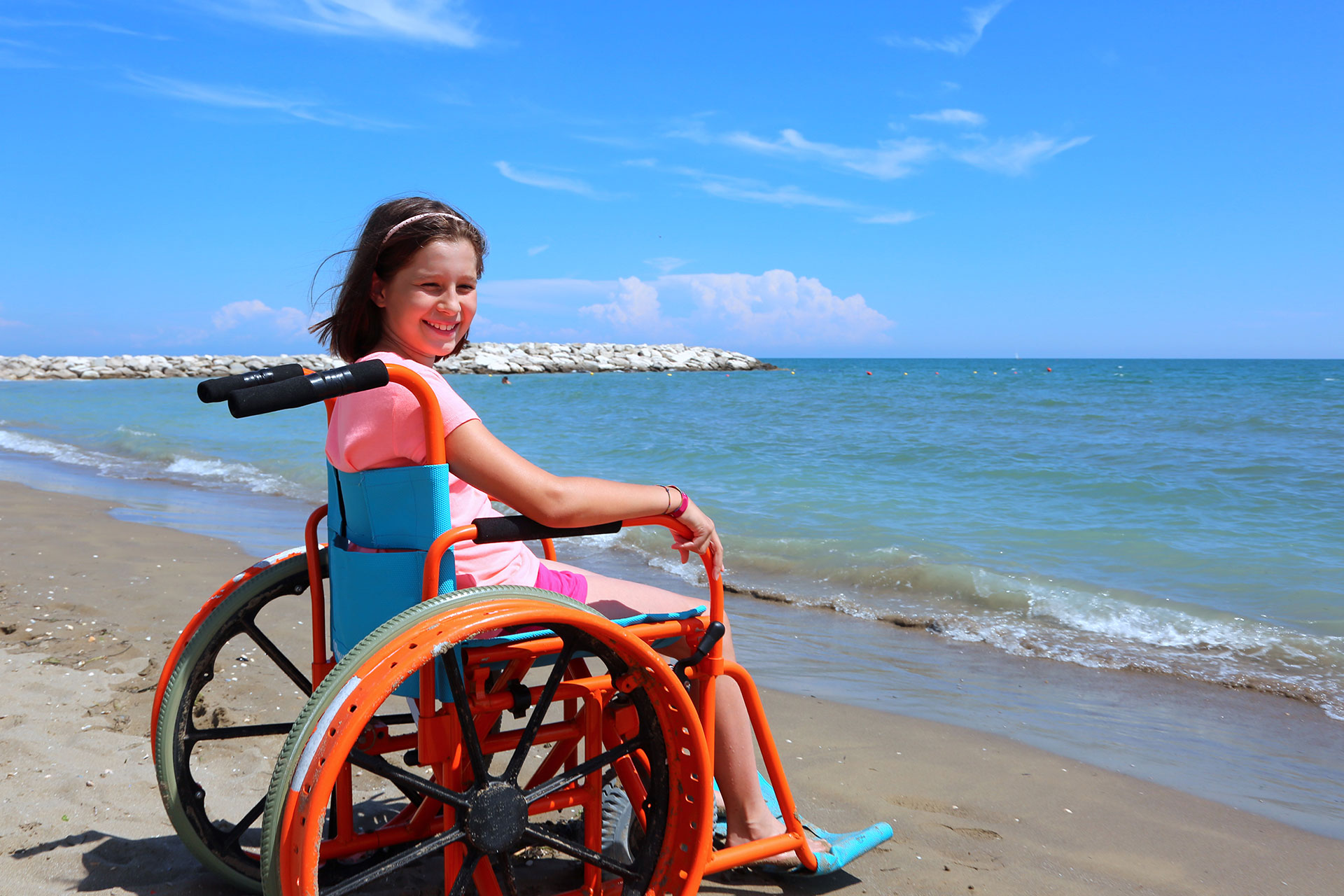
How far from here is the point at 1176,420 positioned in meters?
17.9

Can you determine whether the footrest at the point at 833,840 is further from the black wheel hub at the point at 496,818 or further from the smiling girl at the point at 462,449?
the black wheel hub at the point at 496,818

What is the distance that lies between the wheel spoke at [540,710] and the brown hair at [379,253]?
79cm

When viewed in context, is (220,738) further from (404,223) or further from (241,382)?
(404,223)

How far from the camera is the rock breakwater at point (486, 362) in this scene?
129 feet

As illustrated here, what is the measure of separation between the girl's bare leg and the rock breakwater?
30031 mm

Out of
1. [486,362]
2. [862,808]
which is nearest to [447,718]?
[862,808]

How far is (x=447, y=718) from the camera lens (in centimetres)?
151

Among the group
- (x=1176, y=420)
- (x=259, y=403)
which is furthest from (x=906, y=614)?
(x=1176, y=420)

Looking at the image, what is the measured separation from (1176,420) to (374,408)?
19471 mm

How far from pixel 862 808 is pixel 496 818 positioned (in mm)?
1441

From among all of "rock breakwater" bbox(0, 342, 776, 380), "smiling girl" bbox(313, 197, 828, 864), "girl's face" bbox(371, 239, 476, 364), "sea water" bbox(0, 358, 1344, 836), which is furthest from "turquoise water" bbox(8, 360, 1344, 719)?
"rock breakwater" bbox(0, 342, 776, 380)

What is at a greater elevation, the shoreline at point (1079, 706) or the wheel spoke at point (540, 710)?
the wheel spoke at point (540, 710)

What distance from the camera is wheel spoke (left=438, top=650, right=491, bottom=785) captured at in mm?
1458

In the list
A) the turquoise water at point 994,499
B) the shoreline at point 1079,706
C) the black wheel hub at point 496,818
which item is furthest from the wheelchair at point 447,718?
the turquoise water at point 994,499
